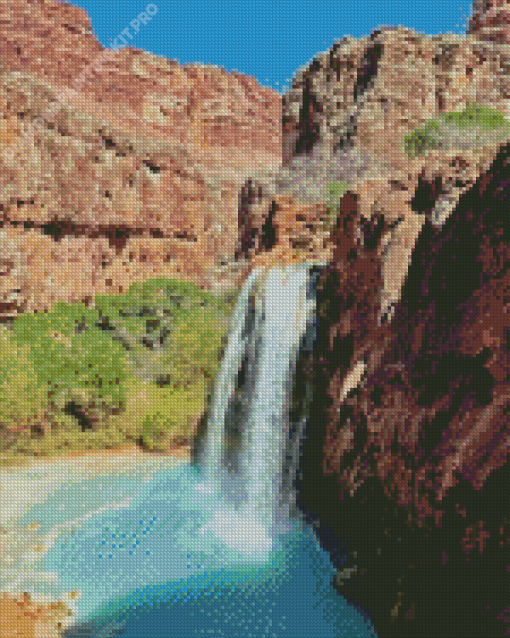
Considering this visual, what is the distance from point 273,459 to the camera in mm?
6473

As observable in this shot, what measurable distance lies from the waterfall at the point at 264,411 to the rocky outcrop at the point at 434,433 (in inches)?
42.2

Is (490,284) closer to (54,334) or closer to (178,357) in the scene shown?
(178,357)

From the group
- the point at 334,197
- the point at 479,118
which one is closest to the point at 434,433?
the point at 334,197

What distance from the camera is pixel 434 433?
3100mm

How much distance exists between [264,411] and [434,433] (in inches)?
152

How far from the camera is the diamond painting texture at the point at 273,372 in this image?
3.00 m

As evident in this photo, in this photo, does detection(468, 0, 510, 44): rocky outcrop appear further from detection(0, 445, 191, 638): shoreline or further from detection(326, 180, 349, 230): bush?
detection(0, 445, 191, 638): shoreline

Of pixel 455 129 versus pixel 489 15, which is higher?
pixel 489 15

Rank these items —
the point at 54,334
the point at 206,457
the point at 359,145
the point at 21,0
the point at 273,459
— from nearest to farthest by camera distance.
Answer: the point at 273,459, the point at 206,457, the point at 54,334, the point at 359,145, the point at 21,0

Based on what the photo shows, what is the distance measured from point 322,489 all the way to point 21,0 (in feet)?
104

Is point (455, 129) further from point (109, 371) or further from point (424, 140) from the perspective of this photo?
point (109, 371)

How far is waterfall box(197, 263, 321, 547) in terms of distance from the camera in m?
6.22

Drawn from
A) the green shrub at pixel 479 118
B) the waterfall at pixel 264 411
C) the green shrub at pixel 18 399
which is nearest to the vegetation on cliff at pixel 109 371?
the green shrub at pixel 18 399

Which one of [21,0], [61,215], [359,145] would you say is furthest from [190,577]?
[21,0]
